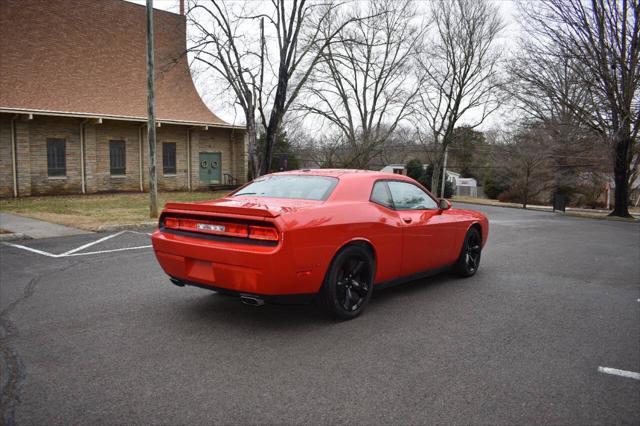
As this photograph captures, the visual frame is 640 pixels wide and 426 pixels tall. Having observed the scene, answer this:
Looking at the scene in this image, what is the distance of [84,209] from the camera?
16500 mm

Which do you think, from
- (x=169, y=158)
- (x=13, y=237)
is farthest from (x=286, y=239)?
(x=169, y=158)

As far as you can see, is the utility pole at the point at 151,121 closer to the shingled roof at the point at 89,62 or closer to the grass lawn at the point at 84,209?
the grass lawn at the point at 84,209

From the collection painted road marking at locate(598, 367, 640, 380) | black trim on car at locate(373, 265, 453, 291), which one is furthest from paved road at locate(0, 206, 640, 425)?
black trim on car at locate(373, 265, 453, 291)

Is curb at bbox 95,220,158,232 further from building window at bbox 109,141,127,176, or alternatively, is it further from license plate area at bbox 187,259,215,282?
building window at bbox 109,141,127,176

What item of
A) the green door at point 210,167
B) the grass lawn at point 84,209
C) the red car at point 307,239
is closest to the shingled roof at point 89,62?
the green door at point 210,167

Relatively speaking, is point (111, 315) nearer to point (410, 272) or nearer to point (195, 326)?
point (195, 326)

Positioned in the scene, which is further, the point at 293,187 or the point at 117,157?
the point at 117,157

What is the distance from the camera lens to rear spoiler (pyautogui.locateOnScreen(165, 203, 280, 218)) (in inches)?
171

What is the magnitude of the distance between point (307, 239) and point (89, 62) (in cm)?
2500

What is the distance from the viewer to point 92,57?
25547 mm

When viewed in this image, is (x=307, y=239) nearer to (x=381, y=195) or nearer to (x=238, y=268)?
(x=238, y=268)

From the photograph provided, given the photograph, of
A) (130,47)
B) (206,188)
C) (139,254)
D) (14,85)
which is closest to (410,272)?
(139,254)

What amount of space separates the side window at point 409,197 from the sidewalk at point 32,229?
7737mm

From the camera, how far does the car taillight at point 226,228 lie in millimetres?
4320
